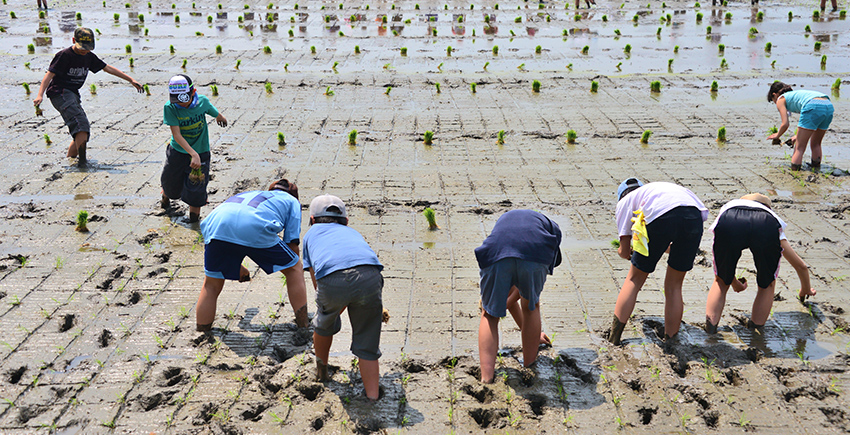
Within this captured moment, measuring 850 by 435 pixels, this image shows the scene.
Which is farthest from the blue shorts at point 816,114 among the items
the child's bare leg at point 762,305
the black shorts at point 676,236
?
the black shorts at point 676,236

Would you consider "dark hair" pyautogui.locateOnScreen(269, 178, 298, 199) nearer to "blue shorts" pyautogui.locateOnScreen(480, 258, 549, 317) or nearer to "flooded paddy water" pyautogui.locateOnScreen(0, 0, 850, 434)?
"flooded paddy water" pyautogui.locateOnScreen(0, 0, 850, 434)

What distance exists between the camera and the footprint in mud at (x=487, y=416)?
402 centimetres

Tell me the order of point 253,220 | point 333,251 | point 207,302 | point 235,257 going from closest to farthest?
point 333,251, point 253,220, point 235,257, point 207,302

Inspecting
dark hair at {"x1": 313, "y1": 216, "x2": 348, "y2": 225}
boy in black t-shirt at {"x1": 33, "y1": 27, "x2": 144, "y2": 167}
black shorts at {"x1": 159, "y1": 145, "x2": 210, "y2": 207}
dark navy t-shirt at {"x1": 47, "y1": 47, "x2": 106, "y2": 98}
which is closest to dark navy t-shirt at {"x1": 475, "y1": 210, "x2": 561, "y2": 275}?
dark hair at {"x1": 313, "y1": 216, "x2": 348, "y2": 225}

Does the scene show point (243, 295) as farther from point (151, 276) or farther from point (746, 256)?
point (746, 256)

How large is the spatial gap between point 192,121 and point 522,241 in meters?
4.13

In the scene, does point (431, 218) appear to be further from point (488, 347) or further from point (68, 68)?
point (68, 68)

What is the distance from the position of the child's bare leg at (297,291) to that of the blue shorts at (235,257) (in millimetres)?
94

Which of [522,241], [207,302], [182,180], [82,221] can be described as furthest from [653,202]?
[82,221]

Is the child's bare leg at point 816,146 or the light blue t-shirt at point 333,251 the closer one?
the light blue t-shirt at point 333,251

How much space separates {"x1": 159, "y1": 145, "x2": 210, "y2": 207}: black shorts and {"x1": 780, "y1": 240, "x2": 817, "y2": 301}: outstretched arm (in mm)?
5543

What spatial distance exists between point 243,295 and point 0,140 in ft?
21.0

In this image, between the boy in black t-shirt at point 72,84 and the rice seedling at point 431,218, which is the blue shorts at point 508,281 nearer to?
the rice seedling at point 431,218

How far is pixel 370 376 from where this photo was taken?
4152 millimetres
